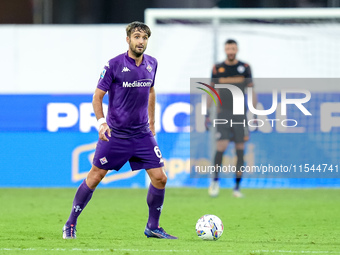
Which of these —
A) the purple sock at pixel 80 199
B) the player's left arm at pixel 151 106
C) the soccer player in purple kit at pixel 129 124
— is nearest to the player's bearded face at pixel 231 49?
the player's left arm at pixel 151 106

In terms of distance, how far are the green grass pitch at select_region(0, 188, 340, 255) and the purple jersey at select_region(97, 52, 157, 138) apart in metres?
1.02

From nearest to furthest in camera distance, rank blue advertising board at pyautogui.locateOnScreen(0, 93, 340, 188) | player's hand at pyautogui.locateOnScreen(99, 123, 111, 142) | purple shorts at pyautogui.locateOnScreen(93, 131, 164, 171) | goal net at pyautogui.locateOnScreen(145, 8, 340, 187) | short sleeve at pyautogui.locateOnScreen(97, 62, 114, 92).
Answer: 1. player's hand at pyautogui.locateOnScreen(99, 123, 111, 142)
2. short sleeve at pyautogui.locateOnScreen(97, 62, 114, 92)
3. purple shorts at pyautogui.locateOnScreen(93, 131, 164, 171)
4. goal net at pyautogui.locateOnScreen(145, 8, 340, 187)
5. blue advertising board at pyautogui.locateOnScreen(0, 93, 340, 188)

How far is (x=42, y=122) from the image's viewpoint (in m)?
13.6

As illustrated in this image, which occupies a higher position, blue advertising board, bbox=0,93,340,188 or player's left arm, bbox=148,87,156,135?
player's left arm, bbox=148,87,156,135

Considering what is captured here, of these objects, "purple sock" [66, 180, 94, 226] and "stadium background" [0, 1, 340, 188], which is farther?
"stadium background" [0, 1, 340, 188]

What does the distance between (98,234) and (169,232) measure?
2.39 ft

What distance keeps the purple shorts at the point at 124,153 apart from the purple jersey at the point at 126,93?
0.07 meters

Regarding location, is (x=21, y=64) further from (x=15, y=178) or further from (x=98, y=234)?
(x=98, y=234)

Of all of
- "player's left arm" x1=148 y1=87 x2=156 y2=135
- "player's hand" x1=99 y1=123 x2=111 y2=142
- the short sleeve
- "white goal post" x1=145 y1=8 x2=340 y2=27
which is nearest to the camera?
"player's hand" x1=99 y1=123 x2=111 y2=142

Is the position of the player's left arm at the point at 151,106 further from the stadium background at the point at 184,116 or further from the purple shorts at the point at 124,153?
the stadium background at the point at 184,116

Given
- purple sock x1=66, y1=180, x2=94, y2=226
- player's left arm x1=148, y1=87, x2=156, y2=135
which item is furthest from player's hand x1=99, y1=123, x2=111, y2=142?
A: player's left arm x1=148, y1=87, x2=156, y2=135

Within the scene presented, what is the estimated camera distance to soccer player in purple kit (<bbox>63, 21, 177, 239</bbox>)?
7.50m

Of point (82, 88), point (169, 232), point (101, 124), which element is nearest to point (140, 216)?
point (169, 232)

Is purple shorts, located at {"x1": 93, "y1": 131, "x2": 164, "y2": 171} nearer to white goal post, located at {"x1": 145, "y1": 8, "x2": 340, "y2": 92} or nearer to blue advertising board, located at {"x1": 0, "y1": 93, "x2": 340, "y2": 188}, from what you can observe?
white goal post, located at {"x1": 145, "y1": 8, "x2": 340, "y2": 92}
